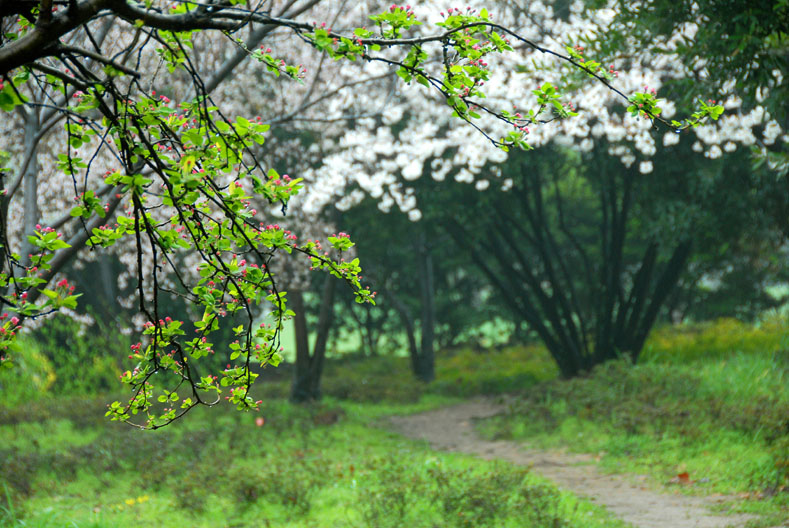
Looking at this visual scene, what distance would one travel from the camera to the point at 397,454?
8.15 metres

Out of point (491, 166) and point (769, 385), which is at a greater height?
point (491, 166)

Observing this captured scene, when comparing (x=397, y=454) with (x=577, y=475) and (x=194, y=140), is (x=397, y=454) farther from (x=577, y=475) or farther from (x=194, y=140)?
(x=194, y=140)

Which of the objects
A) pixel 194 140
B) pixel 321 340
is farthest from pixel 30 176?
pixel 321 340

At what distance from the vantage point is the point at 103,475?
7652 millimetres

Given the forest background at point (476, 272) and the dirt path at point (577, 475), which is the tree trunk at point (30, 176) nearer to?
the forest background at point (476, 272)

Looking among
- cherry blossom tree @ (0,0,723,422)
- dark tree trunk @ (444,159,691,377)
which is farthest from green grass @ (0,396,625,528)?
dark tree trunk @ (444,159,691,377)

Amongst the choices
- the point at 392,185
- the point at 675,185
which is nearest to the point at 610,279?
the point at 675,185

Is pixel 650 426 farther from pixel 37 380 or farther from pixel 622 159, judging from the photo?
pixel 37 380

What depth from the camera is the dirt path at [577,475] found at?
5.50 meters

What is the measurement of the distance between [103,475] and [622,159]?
8.72 meters

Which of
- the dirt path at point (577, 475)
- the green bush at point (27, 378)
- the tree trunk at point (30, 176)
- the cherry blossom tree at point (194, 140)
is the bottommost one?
the dirt path at point (577, 475)

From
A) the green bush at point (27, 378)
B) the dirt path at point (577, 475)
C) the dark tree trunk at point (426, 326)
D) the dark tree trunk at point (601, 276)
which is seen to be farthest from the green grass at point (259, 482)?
the dark tree trunk at point (426, 326)

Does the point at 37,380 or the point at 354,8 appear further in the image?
the point at 37,380

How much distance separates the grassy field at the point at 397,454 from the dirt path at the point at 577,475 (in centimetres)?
27
